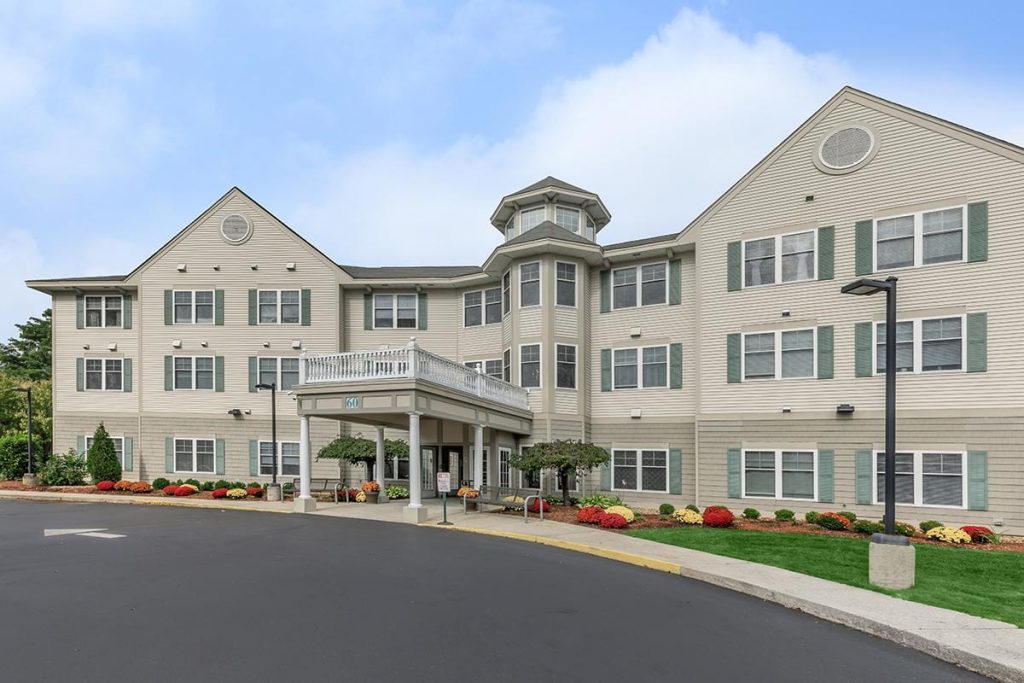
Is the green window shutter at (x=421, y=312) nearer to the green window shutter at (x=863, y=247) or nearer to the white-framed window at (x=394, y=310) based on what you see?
the white-framed window at (x=394, y=310)

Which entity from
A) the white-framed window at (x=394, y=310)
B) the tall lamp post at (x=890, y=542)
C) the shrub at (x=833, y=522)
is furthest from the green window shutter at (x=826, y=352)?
the white-framed window at (x=394, y=310)

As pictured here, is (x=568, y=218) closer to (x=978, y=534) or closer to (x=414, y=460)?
(x=414, y=460)

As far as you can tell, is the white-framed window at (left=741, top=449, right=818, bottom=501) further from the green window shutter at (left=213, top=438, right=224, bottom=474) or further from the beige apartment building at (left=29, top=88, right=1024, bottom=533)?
the green window shutter at (left=213, top=438, right=224, bottom=474)

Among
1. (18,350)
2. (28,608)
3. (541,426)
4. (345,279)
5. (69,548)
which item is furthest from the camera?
(18,350)

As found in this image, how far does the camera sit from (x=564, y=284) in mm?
23094

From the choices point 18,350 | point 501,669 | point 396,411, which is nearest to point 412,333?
point 396,411

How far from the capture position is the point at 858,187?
1884cm

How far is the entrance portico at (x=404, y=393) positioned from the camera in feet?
58.0

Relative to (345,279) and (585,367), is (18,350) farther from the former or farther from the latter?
(585,367)

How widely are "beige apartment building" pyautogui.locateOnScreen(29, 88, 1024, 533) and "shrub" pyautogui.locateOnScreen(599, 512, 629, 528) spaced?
521cm

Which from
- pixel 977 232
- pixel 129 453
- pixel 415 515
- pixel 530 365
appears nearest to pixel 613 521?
pixel 415 515

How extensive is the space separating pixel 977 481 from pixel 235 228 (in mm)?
27900

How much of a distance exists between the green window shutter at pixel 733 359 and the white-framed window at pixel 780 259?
181 cm

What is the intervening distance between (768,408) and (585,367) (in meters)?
6.56
